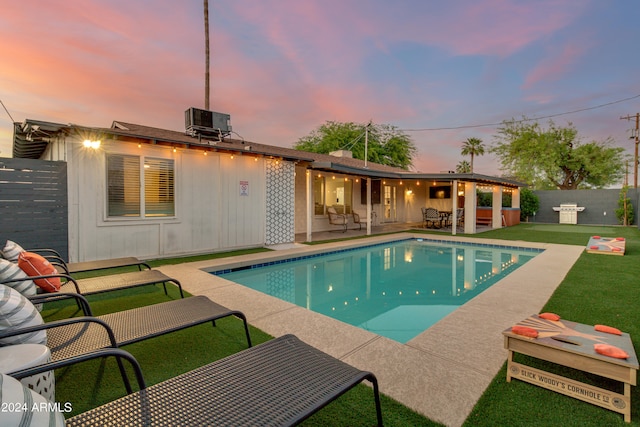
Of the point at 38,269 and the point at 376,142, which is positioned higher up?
the point at 376,142

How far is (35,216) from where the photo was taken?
581 centimetres

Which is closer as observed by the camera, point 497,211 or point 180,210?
point 180,210

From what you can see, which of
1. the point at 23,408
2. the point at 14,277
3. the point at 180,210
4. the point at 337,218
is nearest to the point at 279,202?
the point at 180,210

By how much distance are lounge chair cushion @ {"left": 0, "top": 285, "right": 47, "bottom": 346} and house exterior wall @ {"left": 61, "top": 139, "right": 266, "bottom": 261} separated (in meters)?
5.11

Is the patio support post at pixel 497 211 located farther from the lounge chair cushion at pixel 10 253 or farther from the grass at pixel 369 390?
the lounge chair cushion at pixel 10 253

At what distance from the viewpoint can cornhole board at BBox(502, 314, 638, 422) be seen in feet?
6.30

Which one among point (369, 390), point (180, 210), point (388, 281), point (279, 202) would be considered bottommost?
point (388, 281)

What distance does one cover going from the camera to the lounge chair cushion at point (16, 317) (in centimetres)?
188

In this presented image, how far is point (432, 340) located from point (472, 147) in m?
32.0

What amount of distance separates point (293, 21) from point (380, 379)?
12925 millimetres

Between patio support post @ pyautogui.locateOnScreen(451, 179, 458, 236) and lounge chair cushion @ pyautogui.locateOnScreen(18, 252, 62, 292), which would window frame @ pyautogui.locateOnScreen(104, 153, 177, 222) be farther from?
patio support post @ pyautogui.locateOnScreen(451, 179, 458, 236)

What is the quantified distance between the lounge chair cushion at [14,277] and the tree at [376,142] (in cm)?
2790

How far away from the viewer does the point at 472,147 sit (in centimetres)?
3061

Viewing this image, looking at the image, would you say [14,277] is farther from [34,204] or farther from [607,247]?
[607,247]
